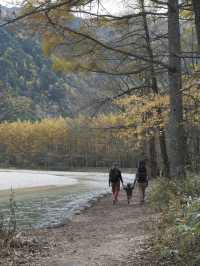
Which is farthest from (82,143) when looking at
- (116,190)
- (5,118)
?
(116,190)

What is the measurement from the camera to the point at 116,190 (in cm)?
1852

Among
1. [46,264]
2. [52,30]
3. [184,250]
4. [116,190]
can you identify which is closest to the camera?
[184,250]

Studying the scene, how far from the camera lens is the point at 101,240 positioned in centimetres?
952

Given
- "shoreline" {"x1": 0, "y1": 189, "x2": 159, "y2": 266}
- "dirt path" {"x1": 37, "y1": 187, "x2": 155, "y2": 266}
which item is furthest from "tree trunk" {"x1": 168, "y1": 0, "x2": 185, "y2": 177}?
"dirt path" {"x1": 37, "y1": 187, "x2": 155, "y2": 266}

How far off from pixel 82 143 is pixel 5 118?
84068 mm

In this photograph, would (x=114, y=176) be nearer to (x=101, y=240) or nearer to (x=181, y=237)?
(x=101, y=240)

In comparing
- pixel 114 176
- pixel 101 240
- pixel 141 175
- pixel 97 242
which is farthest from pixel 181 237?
pixel 114 176

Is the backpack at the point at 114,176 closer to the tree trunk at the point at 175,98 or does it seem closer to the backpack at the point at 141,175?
the backpack at the point at 141,175

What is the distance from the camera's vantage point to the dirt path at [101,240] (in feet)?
24.5

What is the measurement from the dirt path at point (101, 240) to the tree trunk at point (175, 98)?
5.45 ft

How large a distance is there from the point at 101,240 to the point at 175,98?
3505 millimetres

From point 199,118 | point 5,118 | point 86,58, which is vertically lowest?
point 199,118

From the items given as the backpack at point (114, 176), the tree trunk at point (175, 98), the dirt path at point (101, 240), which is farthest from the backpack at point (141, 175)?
the tree trunk at point (175, 98)

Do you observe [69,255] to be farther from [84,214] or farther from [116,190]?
[116,190]
